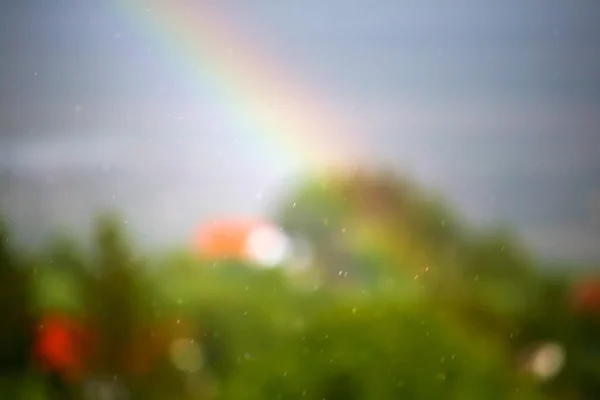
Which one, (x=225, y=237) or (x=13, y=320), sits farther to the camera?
(x=225, y=237)

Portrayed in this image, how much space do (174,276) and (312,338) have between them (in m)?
0.34

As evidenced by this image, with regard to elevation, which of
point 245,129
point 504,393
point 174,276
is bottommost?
point 504,393

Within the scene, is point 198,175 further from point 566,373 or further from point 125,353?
point 566,373

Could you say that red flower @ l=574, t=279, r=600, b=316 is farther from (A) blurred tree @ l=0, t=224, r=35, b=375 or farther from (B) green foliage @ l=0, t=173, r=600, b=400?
(A) blurred tree @ l=0, t=224, r=35, b=375

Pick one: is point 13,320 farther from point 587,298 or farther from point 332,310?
point 587,298

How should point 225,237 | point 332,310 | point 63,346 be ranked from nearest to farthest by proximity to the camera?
point 332,310 → point 63,346 → point 225,237

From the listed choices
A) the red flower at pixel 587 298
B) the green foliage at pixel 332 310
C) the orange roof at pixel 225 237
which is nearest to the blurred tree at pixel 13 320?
the green foliage at pixel 332 310

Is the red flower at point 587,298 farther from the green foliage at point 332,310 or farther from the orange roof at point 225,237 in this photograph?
the orange roof at point 225,237

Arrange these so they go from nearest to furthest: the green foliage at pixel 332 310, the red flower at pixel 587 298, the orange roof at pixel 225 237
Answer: the green foliage at pixel 332 310 < the red flower at pixel 587 298 < the orange roof at pixel 225 237

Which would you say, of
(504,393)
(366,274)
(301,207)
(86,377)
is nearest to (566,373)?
(504,393)

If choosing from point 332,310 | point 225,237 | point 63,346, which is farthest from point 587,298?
point 63,346

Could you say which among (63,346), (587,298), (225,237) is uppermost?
(225,237)

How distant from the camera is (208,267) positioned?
1.05 meters

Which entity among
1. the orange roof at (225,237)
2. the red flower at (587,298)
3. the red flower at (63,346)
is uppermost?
the orange roof at (225,237)
